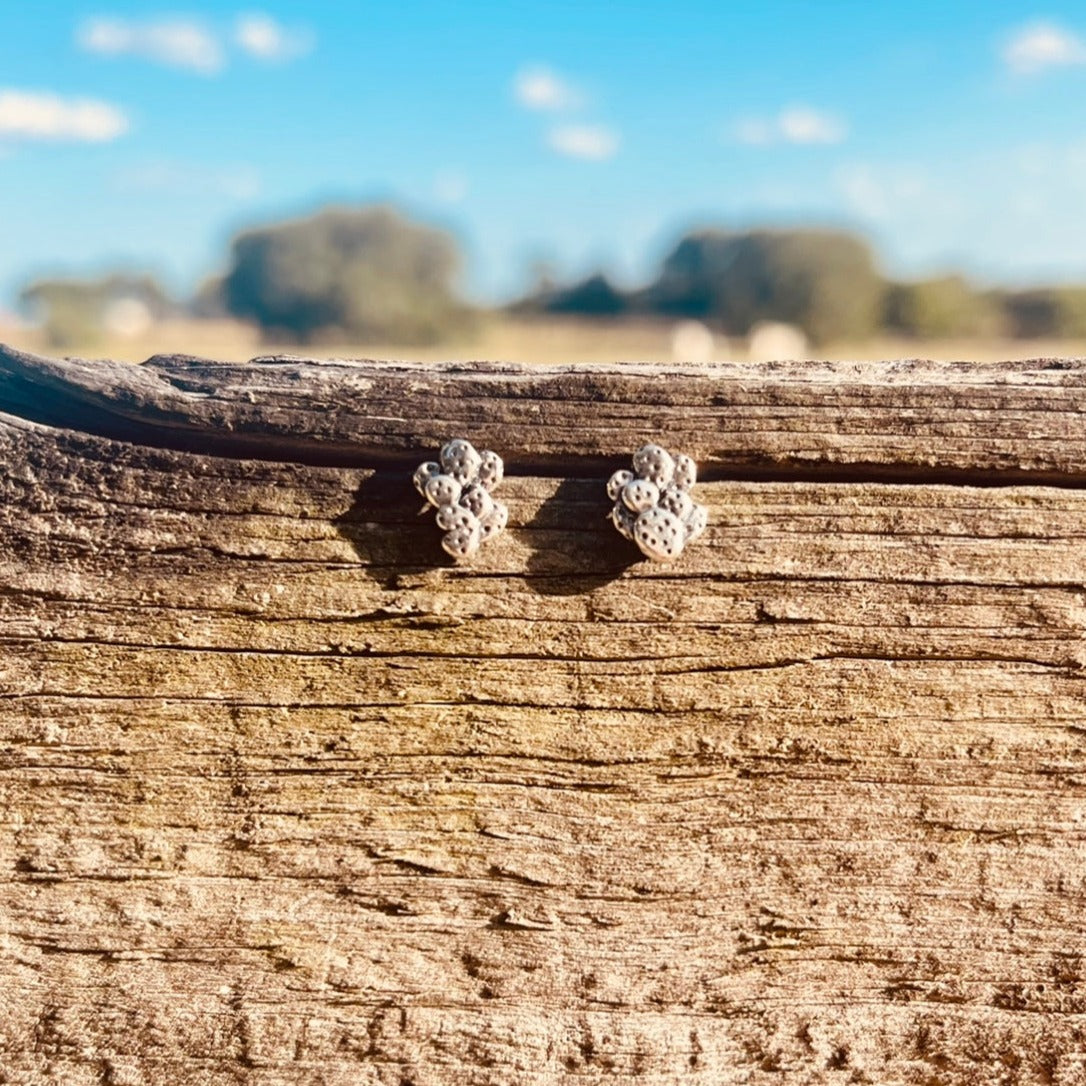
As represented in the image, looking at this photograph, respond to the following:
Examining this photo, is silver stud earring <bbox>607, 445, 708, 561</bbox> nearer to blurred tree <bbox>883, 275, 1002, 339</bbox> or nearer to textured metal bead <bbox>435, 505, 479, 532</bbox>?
textured metal bead <bbox>435, 505, 479, 532</bbox>

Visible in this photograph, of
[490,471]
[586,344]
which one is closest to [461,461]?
[490,471]

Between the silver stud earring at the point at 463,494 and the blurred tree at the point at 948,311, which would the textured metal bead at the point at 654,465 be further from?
the blurred tree at the point at 948,311

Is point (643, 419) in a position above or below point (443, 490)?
above

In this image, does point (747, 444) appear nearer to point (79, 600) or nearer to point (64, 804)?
point (79, 600)

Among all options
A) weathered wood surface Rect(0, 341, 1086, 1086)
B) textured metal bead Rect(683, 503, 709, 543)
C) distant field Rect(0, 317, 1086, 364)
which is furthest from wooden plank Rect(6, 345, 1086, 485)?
distant field Rect(0, 317, 1086, 364)

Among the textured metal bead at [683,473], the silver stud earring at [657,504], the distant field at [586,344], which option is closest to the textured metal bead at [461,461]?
the silver stud earring at [657,504]

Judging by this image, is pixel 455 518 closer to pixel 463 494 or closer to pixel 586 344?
pixel 463 494

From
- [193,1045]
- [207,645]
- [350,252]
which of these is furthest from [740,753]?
[350,252]
